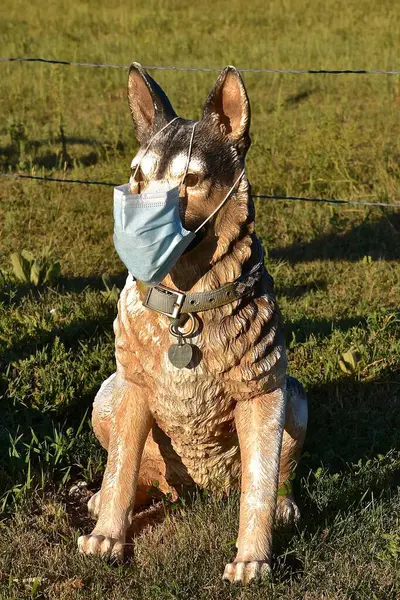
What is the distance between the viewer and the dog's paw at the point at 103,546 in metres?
3.25

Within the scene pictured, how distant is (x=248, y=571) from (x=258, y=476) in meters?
0.34

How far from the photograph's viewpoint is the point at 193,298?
3068 millimetres

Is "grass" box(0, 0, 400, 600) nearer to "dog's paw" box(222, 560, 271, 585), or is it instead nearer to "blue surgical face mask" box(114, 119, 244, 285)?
"dog's paw" box(222, 560, 271, 585)

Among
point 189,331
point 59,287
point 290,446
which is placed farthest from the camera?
point 59,287

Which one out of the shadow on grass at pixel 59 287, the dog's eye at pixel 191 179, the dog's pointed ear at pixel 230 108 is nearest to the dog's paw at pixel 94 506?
the dog's eye at pixel 191 179

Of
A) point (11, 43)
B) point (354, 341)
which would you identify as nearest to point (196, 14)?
point (11, 43)

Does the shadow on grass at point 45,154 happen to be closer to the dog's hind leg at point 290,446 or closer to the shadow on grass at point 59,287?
the shadow on grass at point 59,287

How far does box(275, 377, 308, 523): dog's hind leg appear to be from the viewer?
355cm

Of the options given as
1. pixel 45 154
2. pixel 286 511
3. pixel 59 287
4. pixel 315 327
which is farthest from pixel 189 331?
pixel 45 154

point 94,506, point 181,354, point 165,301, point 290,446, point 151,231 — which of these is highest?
point 151,231

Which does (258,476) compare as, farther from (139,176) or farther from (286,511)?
(139,176)

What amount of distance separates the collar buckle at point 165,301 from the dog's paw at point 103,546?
896mm

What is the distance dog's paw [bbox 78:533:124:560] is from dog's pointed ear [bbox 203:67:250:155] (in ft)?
5.03

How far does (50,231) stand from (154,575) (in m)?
4.43
